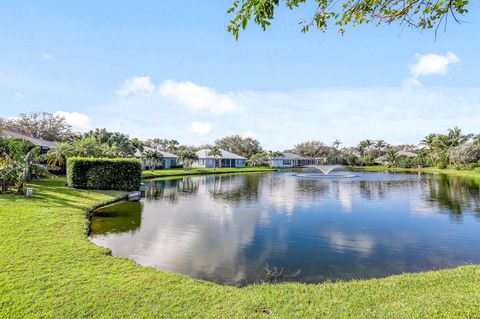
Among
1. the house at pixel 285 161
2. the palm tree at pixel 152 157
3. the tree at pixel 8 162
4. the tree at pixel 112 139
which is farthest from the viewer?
the house at pixel 285 161

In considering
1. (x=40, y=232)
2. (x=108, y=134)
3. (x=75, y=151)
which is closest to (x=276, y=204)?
(x=40, y=232)

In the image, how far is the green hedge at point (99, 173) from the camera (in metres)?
20.9

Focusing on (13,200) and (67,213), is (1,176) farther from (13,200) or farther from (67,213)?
(67,213)

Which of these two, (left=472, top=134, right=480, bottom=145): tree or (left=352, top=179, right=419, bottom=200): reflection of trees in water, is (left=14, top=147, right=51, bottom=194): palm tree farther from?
(left=472, top=134, right=480, bottom=145): tree

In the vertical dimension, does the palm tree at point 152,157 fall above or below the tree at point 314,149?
below

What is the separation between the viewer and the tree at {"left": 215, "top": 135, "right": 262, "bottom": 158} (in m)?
93.6

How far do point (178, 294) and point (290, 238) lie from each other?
6.31m

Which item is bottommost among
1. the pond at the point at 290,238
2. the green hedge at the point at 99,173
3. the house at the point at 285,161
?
the pond at the point at 290,238

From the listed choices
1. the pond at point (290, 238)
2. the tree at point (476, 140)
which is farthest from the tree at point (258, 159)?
the pond at point (290, 238)

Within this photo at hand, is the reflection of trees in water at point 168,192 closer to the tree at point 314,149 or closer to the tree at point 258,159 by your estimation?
the tree at point 258,159

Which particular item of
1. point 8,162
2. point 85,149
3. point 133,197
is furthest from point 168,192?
point 8,162

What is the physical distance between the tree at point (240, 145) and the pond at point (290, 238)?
75.2 metres

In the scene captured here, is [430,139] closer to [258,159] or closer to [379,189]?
[258,159]

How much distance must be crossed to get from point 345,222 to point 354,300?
9.05 meters
